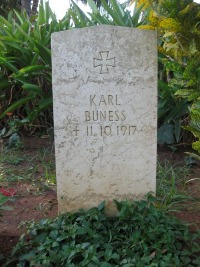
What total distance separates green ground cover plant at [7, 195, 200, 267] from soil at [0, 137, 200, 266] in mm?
165

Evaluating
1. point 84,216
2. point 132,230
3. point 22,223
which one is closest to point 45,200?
point 22,223

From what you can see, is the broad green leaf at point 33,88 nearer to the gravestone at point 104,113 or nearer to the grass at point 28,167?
the grass at point 28,167

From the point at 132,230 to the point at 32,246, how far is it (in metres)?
0.61

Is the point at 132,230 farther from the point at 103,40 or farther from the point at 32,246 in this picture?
the point at 103,40

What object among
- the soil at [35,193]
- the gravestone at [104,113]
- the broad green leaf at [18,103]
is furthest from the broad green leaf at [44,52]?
the gravestone at [104,113]

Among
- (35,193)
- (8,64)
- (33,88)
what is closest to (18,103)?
(33,88)

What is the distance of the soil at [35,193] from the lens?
101 inches

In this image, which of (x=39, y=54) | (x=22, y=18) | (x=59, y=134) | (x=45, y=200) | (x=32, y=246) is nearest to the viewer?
(x=32, y=246)

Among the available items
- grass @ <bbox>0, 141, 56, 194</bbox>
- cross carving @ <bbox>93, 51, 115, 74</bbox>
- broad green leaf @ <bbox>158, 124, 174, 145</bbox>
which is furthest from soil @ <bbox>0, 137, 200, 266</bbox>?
cross carving @ <bbox>93, 51, 115, 74</bbox>

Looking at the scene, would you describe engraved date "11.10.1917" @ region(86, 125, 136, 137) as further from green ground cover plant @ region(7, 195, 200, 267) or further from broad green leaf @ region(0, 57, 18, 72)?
broad green leaf @ region(0, 57, 18, 72)

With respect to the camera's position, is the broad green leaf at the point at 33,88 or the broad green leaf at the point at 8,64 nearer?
the broad green leaf at the point at 33,88

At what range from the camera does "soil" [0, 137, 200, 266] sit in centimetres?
255

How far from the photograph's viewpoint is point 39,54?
452cm

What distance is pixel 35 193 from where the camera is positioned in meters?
3.14
